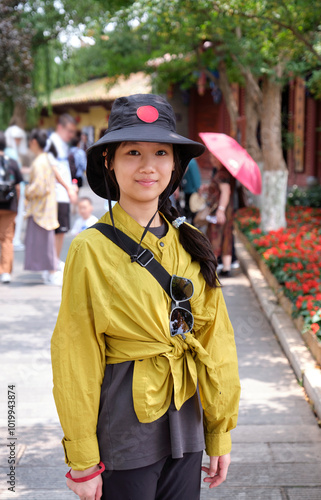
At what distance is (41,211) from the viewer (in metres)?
7.06

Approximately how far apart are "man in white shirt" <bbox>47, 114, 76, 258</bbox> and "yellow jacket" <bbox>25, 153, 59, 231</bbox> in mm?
130

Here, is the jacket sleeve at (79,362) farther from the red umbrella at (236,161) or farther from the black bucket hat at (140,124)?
the red umbrella at (236,161)

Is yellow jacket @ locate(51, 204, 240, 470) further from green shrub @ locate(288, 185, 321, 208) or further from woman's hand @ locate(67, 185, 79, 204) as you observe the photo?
green shrub @ locate(288, 185, 321, 208)

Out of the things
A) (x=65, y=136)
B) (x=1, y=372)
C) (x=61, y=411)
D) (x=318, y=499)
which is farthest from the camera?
(x=65, y=136)

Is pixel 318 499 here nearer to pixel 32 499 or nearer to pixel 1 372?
pixel 32 499

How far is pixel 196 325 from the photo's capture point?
1904 millimetres

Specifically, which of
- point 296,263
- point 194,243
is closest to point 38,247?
point 296,263

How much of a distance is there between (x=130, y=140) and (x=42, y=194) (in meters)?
5.43

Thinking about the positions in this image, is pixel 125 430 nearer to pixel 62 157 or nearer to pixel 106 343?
pixel 106 343

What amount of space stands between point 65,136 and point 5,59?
27.6 ft

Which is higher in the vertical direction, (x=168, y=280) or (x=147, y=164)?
(x=147, y=164)

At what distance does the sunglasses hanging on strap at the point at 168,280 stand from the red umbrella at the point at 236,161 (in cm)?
477

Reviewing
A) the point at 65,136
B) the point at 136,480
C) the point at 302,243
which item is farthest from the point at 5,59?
the point at 136,480

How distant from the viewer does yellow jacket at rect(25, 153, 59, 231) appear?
6.93 m
